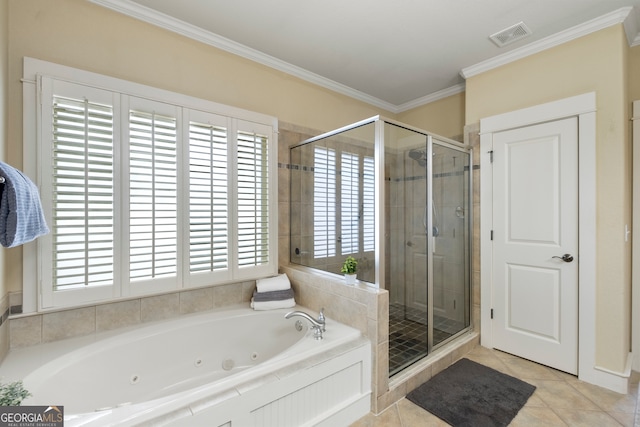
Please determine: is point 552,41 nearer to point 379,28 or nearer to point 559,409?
point 379,28

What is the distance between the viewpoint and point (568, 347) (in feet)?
7.18

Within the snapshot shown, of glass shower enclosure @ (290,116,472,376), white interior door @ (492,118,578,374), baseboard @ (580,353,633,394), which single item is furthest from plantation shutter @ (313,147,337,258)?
baseboard @ (580,353,633,394)

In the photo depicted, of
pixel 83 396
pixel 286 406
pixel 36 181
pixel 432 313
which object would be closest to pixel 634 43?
pixel 432 313

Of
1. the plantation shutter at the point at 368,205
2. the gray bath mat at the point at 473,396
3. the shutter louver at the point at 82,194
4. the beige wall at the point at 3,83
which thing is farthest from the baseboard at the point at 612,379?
the beige wall at the point at 3,83

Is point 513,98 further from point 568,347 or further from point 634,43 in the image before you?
point 568,347

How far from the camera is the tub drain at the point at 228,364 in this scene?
2.11m

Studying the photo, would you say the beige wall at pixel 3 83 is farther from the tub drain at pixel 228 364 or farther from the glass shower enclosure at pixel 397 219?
the glass shower enclosure at pixel 397 219


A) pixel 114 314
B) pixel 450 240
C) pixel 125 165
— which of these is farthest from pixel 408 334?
pixel 125 165

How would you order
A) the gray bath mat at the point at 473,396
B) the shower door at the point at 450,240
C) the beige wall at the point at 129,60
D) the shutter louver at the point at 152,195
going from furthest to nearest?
the shower door at the point at 450,240 → the shutter louver at the point at 152,195 → the gray bath mat at the point at 473,396 → the beige wall at the point at 129,60

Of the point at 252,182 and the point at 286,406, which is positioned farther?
the point at 252,182

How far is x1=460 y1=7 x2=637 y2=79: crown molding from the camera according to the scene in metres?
1.96

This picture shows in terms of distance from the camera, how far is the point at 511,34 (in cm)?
220

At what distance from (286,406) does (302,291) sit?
102 cm

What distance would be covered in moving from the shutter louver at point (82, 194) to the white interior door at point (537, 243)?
3.03 meters
